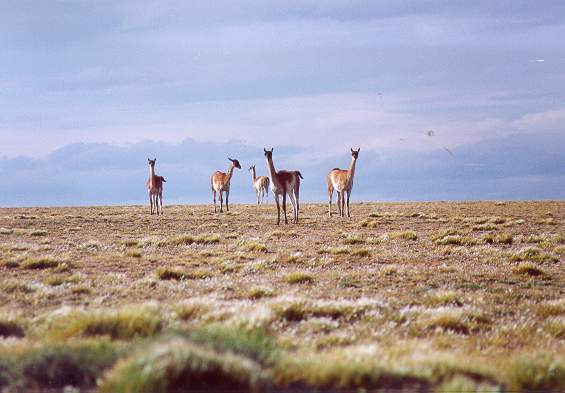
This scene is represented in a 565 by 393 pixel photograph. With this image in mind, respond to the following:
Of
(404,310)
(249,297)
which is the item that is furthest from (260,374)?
(249,297)

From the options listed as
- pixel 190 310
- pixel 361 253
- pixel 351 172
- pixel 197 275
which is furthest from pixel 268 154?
pixel 190 310

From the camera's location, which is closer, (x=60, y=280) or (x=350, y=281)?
(x=60, y=280)

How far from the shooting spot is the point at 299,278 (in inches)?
476

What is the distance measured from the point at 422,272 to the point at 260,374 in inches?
362

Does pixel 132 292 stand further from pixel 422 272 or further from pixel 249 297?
pixel 422 272

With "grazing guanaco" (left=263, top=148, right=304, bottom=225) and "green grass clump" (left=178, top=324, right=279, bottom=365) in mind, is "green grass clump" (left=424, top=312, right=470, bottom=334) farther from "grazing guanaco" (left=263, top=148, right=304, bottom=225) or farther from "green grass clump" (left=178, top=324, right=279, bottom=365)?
"grazing guanaco" (left=263, top=148, right=304, bottom=225)

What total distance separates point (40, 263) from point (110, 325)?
835 cm

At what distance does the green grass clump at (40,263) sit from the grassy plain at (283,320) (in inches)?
1.3

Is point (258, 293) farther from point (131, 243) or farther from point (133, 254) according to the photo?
point (131, 243)

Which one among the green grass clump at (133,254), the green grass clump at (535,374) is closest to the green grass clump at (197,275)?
the green grass clump at (133,254)

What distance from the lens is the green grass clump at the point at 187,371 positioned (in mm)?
4609

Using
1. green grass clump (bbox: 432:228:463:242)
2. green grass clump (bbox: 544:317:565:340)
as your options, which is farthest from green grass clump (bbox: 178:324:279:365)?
green grass clump (bbox: 432:228:463:242)

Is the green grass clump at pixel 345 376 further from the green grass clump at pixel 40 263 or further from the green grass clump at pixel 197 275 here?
the green grass clump at pixel 40 263

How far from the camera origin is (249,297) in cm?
1012
